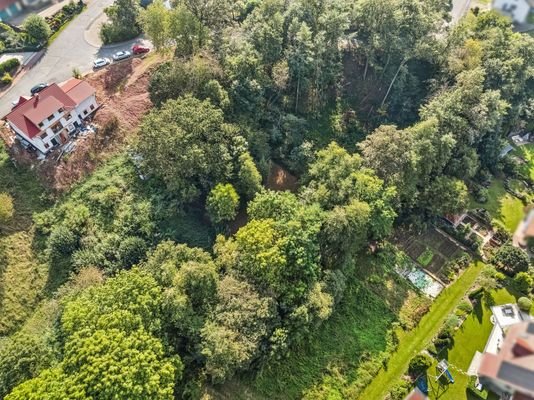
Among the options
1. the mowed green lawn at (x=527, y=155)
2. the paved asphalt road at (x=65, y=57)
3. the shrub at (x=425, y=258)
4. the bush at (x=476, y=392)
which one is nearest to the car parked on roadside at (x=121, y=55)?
the paved asphalt road at (x=65, y=57)

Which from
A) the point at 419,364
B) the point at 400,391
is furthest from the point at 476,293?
the point at 400,391

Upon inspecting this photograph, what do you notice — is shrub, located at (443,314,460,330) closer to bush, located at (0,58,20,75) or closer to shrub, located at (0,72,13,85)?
shrub, located at (0,72,13,85)

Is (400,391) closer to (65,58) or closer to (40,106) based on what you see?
(40,106)

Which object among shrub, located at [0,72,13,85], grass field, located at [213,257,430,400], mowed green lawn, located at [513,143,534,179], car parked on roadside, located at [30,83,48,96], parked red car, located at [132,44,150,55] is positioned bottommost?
mowed green lawn, located at [513,143,534,179]

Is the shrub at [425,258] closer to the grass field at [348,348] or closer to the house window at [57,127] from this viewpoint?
the grass field at [348,348]

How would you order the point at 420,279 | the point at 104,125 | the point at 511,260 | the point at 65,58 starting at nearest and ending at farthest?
the point at 511,260, the point at 420,279, the point at 104,125, the point at 65,58

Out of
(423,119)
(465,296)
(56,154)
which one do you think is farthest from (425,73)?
(56,154)

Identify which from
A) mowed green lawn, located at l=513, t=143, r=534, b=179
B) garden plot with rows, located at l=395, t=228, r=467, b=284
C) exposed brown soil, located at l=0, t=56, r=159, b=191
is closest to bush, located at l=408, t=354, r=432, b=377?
garden plot with rows, located at l=395, t=228, r=467, b=284

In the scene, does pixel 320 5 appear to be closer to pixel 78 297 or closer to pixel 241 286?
pixel 241 286
